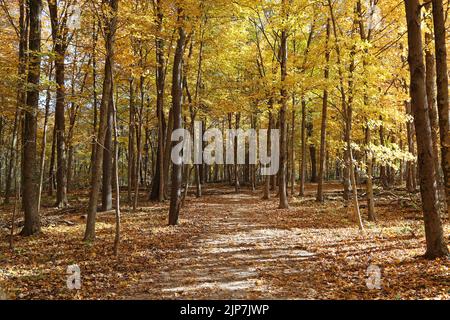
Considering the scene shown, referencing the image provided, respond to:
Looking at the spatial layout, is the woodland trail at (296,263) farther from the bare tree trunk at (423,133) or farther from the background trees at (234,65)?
the background trees at (234,65)

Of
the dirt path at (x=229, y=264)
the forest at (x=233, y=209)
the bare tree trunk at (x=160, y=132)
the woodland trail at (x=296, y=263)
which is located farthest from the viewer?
the bare tree trunk at (x=160, y=132)

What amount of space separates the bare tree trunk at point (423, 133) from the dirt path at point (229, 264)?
311 cm

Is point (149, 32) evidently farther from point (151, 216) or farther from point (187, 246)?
point (151, 216)

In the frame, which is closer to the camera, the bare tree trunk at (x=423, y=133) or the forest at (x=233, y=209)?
the forest at (x=233, y=209)

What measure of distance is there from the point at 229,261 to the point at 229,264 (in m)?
0.30

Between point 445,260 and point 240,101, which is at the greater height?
point 240,101

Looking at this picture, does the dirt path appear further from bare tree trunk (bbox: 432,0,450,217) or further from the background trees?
bare tree trunk (bbox: 432,0,450,217)

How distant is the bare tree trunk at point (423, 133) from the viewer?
8.33 meters

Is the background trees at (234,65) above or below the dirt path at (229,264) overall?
above

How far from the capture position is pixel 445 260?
27.2ft

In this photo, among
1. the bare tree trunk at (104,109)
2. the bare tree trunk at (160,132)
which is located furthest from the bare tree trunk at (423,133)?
the bare tree trunk at (160,132)

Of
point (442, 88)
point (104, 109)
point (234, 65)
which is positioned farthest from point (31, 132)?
point (234, 65)
